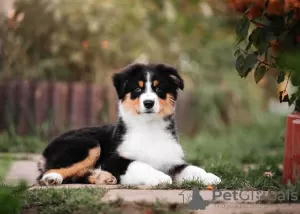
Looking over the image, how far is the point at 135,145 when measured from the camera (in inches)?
193

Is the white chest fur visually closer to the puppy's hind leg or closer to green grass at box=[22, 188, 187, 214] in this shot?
the puppy's hind leg

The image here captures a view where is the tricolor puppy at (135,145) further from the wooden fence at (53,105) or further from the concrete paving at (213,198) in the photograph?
the wooden fence at (53,105)

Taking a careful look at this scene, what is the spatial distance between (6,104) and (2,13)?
157cm

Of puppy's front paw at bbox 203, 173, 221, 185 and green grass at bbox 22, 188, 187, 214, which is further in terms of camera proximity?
puppy's front paw at bbox 203, 173, 221, 185

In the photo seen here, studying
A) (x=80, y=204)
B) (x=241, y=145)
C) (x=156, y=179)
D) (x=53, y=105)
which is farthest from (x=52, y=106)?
(x=80, y=204)

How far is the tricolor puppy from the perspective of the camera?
4.82m

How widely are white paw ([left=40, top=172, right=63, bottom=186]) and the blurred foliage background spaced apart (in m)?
3.77

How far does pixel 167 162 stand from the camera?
4977 mm

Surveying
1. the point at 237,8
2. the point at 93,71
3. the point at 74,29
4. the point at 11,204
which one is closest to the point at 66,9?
the point at 74,29

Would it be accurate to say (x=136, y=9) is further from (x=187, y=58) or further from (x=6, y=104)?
(x=6, y=104)

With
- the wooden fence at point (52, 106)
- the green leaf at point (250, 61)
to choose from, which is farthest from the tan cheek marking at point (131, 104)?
the wooden fence at point (52, 106)

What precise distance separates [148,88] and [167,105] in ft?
0.70

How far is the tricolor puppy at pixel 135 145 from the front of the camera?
15.8 ft

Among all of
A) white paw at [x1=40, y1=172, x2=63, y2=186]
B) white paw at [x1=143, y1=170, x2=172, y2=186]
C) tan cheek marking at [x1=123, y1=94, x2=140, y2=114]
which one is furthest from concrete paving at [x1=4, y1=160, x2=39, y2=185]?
white paw at [x1=143, y1=170, x2=172, y2=186]
